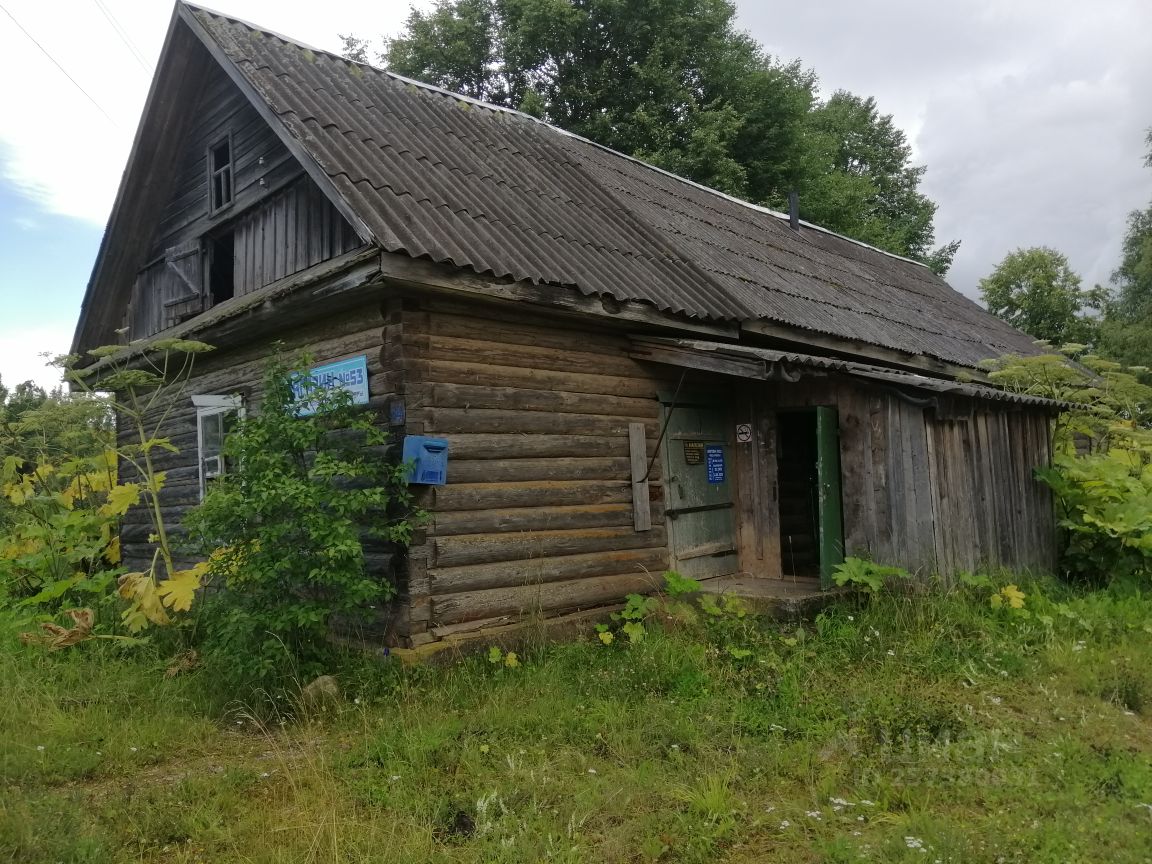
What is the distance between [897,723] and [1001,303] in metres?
26.1

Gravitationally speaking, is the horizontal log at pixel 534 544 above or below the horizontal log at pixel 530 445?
below

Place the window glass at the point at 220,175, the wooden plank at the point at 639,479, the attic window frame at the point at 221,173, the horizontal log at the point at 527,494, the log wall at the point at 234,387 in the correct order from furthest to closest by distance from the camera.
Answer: the window glass at the point at 220,175
the attic window frame at the point at 221,173
the wooden plank at the point at 639,479
the log wall at the point at 234,387
the horizontal log at the point at 527,494

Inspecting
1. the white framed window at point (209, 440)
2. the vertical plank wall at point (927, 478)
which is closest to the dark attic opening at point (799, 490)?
the vertical plank wall at point (927, 478)

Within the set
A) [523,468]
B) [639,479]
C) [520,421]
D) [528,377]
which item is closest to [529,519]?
[523,468]

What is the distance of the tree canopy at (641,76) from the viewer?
2116 centimetres

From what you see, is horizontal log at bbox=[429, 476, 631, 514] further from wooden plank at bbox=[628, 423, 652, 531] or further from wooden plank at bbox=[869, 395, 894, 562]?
wooden plank at bbox=[869, 395, 894, 562]

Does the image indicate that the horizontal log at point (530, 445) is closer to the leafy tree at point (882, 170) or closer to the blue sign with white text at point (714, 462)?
the blue sign with white text at point (714, 462)

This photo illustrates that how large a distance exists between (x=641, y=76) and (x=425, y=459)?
60.9 feet

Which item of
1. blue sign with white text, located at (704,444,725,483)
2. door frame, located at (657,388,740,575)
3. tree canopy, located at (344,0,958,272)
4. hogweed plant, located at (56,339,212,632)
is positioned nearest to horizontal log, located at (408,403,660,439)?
door frame, located at (657,388,740,575)

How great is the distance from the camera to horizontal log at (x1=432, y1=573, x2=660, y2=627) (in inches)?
233

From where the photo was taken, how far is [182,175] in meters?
9.40

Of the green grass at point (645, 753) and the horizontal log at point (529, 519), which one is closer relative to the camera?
the green grass at point (645, 753)

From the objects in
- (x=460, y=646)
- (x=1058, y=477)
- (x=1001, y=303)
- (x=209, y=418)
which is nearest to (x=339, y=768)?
(x=460, y=646)

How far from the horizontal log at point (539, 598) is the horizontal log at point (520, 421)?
1.28 meters
